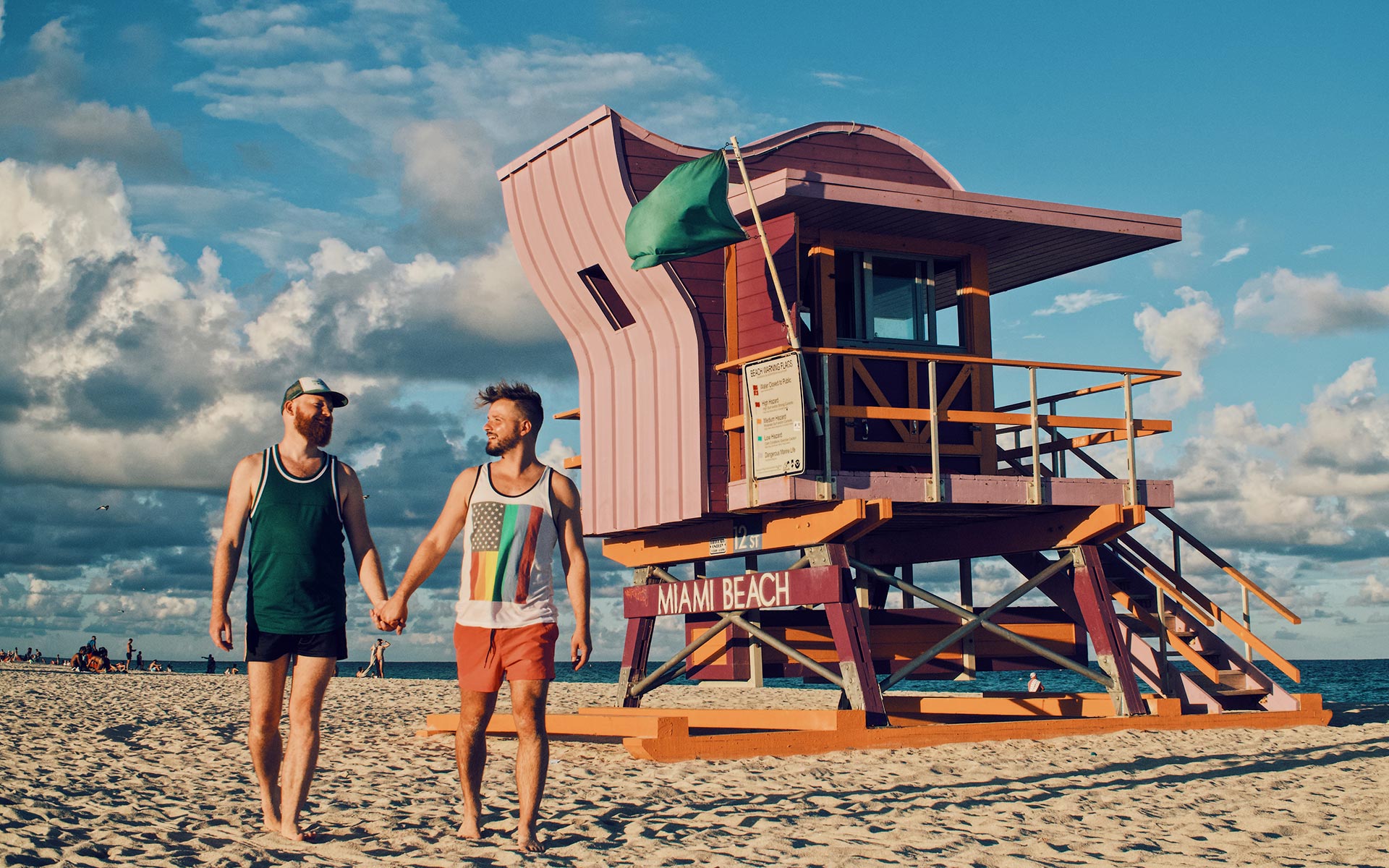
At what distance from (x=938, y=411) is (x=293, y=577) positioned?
7.19m

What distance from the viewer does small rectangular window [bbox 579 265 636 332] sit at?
13258 mm

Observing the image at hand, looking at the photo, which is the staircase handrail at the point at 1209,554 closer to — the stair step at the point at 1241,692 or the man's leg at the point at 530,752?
the stair step at the point at 1241,692

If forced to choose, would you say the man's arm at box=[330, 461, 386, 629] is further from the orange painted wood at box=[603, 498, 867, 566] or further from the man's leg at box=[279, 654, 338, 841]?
the orange painted wood at box=[603, 498, 867, 566]

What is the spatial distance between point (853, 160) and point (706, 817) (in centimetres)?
817

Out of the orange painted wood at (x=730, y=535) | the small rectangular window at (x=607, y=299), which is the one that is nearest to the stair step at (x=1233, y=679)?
the orange painted wood at (x=730, y=535)

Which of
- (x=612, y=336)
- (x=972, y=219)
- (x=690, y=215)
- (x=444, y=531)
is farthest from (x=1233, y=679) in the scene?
(x=444, y=531)

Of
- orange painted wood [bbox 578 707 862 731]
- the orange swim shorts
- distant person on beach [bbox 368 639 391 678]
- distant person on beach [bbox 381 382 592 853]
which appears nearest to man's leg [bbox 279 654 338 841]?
distant person on beach [bbox 381 382 592 853]

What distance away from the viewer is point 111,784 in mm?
8703

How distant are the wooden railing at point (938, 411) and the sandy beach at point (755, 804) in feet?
9.30

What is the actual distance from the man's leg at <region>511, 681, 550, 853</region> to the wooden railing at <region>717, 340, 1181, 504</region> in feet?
18.2

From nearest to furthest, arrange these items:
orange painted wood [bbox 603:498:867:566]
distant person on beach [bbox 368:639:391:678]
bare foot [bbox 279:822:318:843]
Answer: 1. bare foot [bbox 279:822:318:843]
2. orange painted wood [bbox 603:498:867:566]
3. distant person on beach [bbox 368:639:391:678]

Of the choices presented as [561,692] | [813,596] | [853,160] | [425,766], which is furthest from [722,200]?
[561,692]

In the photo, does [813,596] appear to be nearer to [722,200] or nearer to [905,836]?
[722,200]

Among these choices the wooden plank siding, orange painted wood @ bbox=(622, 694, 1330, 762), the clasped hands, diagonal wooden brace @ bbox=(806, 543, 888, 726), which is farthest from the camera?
the wooden plank siding
